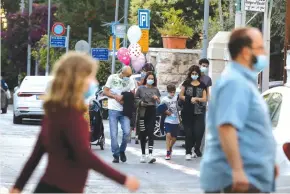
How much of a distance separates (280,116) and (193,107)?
789 cm

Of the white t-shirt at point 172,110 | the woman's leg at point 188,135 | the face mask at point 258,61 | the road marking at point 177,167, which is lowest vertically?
the road marking at point 177,167

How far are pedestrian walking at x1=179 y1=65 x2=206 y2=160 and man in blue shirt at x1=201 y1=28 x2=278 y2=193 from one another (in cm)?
1164

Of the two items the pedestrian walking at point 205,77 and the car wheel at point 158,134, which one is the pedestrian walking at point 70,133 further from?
the car wheel at point 158,134

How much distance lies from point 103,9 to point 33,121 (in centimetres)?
3022

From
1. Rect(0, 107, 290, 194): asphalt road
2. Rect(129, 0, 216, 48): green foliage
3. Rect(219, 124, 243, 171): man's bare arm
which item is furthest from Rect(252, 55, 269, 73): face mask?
Rect(129, 0, 216, 48): green foliage

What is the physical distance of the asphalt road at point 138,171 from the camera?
43.2ft

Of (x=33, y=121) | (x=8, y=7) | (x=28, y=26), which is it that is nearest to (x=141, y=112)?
(x=33, y=121)

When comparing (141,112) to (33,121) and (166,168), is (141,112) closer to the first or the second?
(166,168)

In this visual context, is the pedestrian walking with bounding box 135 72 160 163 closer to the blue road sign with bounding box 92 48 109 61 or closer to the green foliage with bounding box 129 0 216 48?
the blue road sign with bounding box 92 48 109 61

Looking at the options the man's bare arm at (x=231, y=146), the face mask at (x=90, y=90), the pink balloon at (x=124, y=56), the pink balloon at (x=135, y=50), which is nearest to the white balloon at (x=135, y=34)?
the pink balloon at (x=135, y=50)

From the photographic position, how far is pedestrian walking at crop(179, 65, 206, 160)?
1842 centimetres

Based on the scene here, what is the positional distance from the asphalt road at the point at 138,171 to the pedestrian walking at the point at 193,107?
450 millimetres

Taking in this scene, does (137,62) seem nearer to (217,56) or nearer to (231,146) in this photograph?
(217,56)

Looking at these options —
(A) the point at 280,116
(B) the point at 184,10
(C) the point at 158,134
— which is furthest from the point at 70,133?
(B) the point at 184,10
